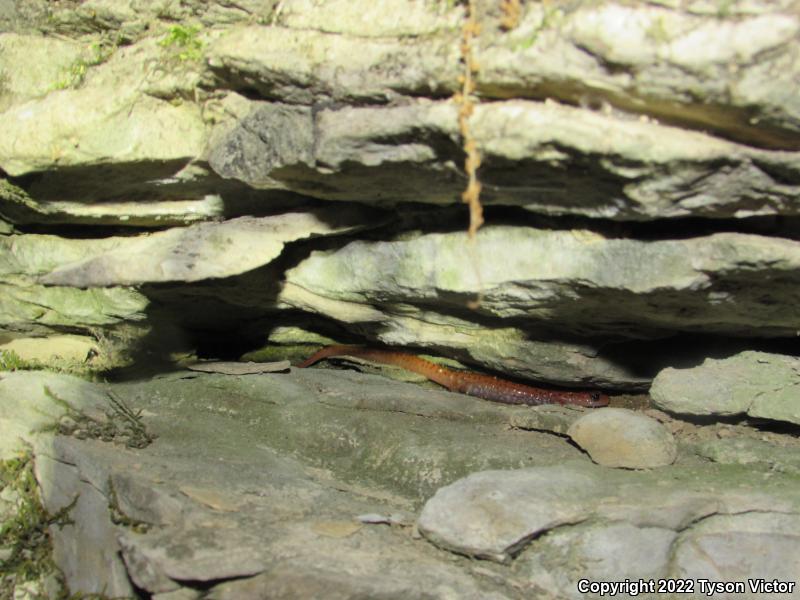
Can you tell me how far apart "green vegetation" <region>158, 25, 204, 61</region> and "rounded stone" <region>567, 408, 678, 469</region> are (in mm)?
3192

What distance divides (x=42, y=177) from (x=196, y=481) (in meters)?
2.22

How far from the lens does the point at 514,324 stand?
473cm

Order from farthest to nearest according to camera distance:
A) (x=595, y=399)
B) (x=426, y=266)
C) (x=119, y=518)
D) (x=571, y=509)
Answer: (x=595, y=399), (x=426, y=266), (x=119, y=518), (x=571, y=509)

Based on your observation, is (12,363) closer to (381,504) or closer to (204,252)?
(204,252)

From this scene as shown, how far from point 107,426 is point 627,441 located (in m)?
3.34

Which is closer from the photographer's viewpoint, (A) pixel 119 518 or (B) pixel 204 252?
(A) pixel 119 518

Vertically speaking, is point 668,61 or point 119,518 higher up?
point 668,61

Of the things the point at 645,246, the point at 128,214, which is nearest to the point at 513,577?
the point at 645,246

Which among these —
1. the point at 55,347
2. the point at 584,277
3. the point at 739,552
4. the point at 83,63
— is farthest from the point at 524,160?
the point at 55,347

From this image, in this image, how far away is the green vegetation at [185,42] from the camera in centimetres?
378

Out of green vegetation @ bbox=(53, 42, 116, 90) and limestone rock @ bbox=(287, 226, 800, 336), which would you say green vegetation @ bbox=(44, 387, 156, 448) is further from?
green vegetation @ bbox=(53, 42, 116, 90)

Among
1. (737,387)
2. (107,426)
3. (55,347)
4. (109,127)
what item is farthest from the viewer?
(55,347)

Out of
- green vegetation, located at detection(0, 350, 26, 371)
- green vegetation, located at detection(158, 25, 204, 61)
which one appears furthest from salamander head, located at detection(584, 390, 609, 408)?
green vegetation, located at detection(0, 350, 26, 371)

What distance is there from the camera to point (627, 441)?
13.4 ft
